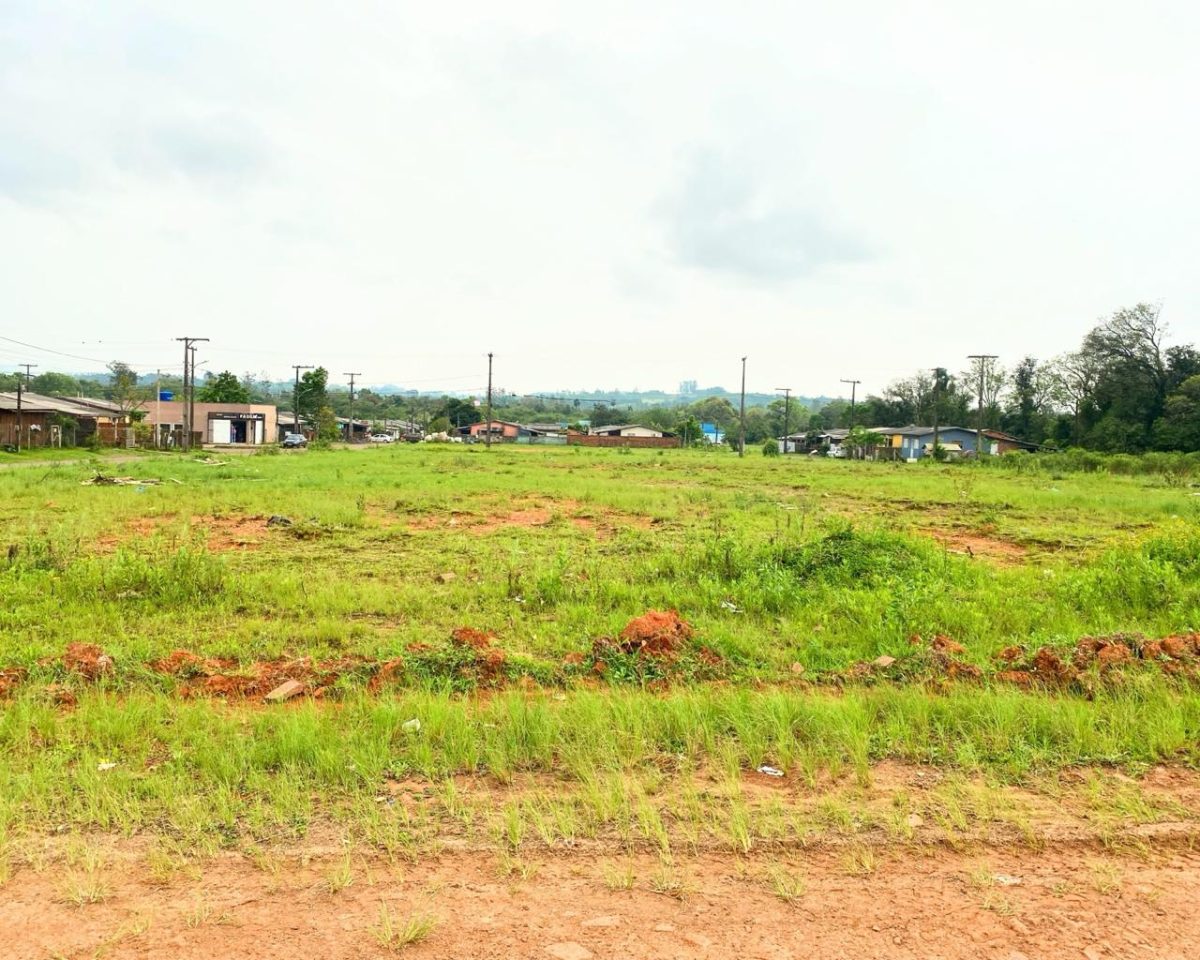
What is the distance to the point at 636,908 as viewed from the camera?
3.38 metres

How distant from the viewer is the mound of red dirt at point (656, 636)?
707 centimetres

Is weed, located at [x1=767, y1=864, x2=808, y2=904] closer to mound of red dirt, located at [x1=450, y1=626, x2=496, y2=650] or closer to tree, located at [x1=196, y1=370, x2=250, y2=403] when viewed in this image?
mound of red dirt, located at [x1=450, y1=626, x2=496, y2=650]

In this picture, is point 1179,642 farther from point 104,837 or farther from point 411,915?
point 104,837

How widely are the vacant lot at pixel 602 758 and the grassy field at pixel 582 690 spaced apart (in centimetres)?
3

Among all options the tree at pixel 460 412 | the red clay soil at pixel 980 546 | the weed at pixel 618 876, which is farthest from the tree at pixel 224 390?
the weed at pixel 618 876

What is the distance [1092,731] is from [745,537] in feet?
29.6

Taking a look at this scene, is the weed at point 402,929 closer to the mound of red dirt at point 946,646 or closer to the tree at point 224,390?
the mound of red dirt at point 946,646

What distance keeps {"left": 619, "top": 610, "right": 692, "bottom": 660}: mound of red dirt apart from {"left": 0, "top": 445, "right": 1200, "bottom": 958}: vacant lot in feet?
0.12

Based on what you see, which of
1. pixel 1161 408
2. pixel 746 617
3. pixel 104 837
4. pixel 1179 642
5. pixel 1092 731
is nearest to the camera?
pixel 104 837

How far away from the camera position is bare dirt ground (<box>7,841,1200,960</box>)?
3133 millimetres

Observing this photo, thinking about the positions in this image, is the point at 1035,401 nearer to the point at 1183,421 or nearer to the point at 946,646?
the point at 1183,421

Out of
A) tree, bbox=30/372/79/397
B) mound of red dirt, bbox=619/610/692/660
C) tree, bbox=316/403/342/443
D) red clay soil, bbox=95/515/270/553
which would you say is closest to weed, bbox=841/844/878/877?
mound of red dirt, bbox=619/610/692/660

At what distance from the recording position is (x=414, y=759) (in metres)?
4.80

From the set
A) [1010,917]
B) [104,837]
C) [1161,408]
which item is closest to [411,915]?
[104,837]
